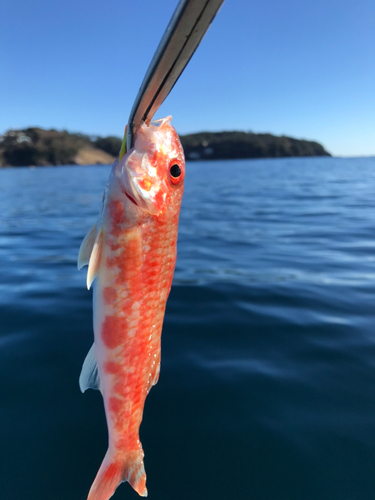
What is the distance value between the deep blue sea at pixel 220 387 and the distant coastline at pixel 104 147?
119 meters

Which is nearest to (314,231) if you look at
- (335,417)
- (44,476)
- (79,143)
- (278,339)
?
(278,339)

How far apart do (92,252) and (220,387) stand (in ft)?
7.86

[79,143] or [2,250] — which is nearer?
[2,250]

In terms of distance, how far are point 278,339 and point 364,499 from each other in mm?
2189

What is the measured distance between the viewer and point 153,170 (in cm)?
183

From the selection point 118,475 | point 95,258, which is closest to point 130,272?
point 95,258

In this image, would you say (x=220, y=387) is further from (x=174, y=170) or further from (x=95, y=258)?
(x=174, y=170)

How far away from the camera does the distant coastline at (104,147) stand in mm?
117062

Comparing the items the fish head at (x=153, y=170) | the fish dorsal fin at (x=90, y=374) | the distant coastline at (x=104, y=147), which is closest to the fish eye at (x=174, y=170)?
the fish head at (x=153, y=170)

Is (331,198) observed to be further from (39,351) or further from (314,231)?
(39,351)

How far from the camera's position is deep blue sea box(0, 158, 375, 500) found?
2.56m

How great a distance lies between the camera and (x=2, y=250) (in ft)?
30.0

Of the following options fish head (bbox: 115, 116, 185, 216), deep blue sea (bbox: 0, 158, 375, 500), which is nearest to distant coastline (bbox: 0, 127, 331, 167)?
deep blue sea (bbox: 0, 158, 375, 500)

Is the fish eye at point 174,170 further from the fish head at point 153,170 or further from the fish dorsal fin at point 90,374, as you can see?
the fish dorsal fin at point 90,374
